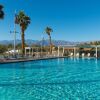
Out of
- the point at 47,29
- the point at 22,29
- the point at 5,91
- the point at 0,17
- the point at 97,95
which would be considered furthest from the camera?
the point at 47,29

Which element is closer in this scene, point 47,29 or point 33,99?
point 33,99

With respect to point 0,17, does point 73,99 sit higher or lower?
lower

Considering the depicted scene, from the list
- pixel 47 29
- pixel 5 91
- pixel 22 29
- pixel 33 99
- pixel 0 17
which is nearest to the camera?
pixel 33 99

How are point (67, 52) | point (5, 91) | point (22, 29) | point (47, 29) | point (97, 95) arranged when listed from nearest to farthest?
1. point (97, 95)
2. point (5, 91)
3. point (22, 29)
4. point (67, 52)
5. point (47, 29)

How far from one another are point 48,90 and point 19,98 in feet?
7.43

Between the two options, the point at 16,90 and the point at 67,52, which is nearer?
the point at 16,90

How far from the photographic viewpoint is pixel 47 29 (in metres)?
70.0

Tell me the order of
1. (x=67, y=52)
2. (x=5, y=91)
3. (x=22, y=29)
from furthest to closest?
(x=67, y=52)
(x=22, y=29)
(x=5, y=91)

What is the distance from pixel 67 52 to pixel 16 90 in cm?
4755

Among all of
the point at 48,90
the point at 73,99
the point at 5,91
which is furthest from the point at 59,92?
the point at 5,91

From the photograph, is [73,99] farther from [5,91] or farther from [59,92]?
[5,91]

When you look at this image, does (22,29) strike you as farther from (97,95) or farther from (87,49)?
(97,95)

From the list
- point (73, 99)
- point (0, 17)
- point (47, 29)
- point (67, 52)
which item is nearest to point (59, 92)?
point (73, 99)

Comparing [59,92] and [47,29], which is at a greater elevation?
[47,29]
